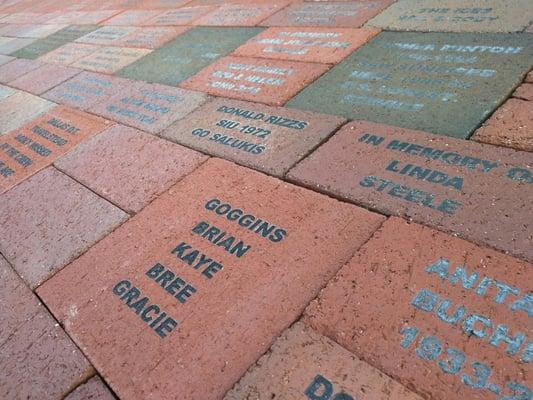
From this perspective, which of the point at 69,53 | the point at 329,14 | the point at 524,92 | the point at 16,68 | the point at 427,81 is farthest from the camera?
the point at 16,68

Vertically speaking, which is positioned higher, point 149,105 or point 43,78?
point 149,105

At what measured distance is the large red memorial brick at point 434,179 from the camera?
6.82ft

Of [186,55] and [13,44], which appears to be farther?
[13,44]

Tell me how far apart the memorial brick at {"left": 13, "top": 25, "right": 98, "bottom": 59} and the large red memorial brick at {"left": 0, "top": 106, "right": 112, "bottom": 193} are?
10.4 feet

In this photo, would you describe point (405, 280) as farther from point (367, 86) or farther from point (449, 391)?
point (367, 86)

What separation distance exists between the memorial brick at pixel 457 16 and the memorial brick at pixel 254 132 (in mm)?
1685

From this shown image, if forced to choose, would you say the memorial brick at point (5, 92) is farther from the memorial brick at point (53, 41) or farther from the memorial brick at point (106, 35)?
the memorial brick at point (106, 35)

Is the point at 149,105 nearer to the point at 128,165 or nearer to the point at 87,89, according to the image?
the point at 128,165

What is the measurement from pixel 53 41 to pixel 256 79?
5219 mm

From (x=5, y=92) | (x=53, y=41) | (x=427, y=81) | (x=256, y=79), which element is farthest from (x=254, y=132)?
(x=53, y=41)

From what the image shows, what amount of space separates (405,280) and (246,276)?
0.76 m

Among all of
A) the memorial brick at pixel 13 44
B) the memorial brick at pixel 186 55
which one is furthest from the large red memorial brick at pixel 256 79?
the memorial brick at pixel 13 44

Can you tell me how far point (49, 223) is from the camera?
9.57 feet

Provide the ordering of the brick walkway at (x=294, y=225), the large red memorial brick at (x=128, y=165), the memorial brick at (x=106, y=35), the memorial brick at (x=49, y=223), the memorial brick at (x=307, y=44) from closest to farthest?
the brick walkway at (x=294, y=225)
the memorial brick at (x=49, y=223)
the large red memorial brick at (x=128, y=165)
the memorial brick at (x=307, y=44)
the memorial brick at (x=106, y=35)
